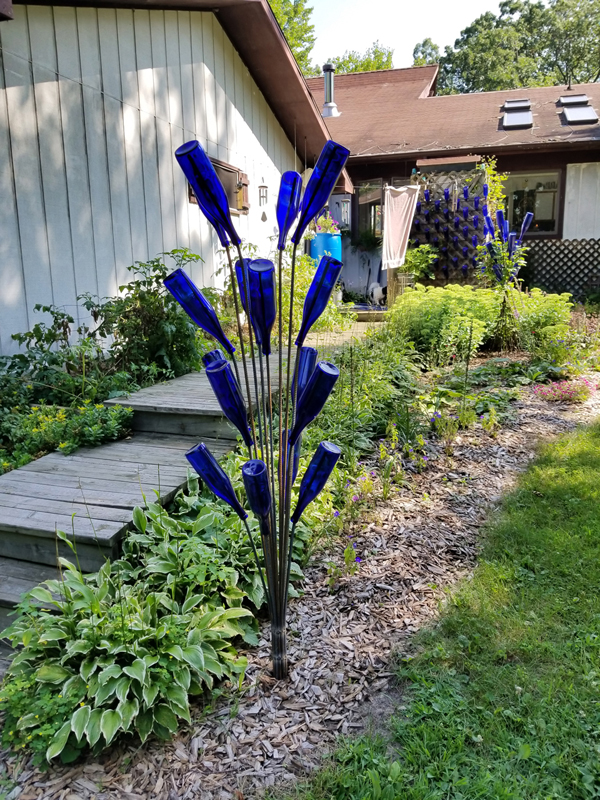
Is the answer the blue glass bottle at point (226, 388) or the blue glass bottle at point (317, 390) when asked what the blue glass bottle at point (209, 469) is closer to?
the blue glass bottle at point (226, 388)

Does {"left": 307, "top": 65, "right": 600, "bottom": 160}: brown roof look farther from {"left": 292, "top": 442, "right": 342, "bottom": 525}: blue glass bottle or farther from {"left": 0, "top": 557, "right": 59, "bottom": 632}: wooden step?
{"left": 292, "top": 442, "right": 342, "bottom": 525}: blue glass bottle

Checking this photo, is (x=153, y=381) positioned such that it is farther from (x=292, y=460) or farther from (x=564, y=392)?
(x=564, y=392)

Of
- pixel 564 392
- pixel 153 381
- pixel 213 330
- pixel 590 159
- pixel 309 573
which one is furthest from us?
pixel 590 159

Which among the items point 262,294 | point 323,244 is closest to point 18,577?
point 262,294

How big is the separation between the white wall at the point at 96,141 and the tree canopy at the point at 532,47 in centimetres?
Result: 3258

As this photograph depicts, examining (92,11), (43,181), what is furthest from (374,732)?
(92,11)

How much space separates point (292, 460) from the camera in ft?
6.45

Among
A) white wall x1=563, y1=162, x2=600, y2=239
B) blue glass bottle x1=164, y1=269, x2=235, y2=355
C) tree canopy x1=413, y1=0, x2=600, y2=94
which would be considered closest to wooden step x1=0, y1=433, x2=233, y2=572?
blue glass bottle x1=164, y1=269, x2=235, y2=355

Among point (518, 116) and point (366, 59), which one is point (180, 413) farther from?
point (366, 59)

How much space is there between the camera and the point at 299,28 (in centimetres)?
2511

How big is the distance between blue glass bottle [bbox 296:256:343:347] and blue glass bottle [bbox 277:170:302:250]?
0.50 feet

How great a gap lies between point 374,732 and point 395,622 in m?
0.56

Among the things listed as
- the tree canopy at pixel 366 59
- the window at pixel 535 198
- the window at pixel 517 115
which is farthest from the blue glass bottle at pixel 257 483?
the tree canopy at pixel 366 59

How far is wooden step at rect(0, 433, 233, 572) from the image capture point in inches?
96.9
